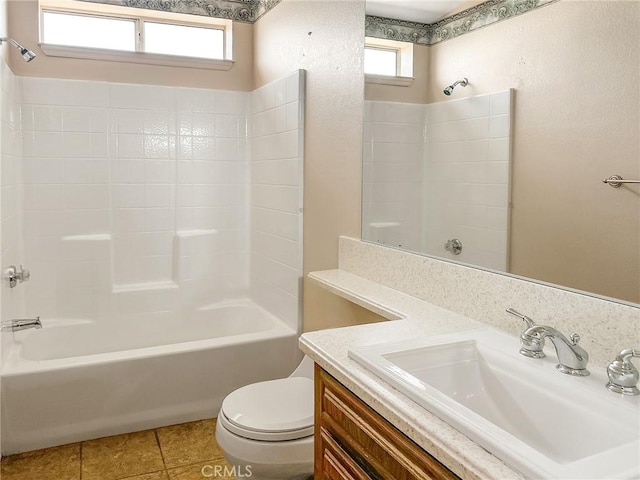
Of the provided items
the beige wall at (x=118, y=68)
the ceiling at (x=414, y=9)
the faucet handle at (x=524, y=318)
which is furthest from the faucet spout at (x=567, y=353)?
the beige wall at (x=118, y=68)

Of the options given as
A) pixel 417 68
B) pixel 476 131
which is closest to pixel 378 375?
pixel 476 131

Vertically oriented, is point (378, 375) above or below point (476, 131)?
below

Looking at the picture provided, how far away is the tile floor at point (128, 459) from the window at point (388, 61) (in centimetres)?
180

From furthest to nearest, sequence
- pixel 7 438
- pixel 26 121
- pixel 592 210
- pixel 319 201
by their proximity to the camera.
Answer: pixel 26 121 < pixel 319 201 < pixel 7 438 < pixel 592 210

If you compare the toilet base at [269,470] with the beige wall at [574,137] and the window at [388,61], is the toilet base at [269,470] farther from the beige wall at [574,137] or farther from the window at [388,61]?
the window at [388,61]

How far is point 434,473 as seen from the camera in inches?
38.7

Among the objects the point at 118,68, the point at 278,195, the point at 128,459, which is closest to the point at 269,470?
the point at 128,459

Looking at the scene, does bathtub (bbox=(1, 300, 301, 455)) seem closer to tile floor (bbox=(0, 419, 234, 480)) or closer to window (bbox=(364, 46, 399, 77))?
tile floor (bbox=(0, 419, 234, 480))

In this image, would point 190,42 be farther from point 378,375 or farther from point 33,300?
point 378,375

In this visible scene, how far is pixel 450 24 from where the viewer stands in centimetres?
177

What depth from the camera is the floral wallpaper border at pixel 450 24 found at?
1.50 metres

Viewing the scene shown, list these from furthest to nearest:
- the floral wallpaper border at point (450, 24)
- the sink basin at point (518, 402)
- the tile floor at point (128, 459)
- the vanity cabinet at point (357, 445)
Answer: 1. the tile floor at point (128, 459)
2. the floral wallpaper border at point (450, 24)
3. the vanity cabinet at point (357, 445)
4. the sink basin at point (518, 402)

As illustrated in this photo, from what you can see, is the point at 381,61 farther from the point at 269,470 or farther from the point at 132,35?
the point at 132,35

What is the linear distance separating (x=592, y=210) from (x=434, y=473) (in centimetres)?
75
